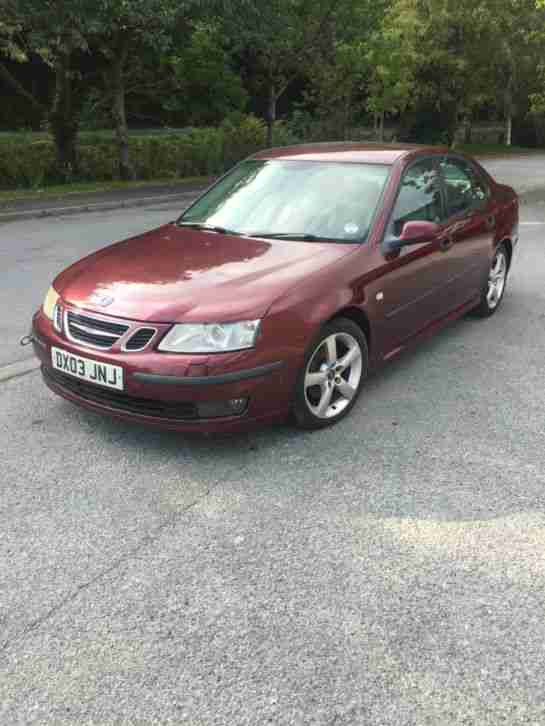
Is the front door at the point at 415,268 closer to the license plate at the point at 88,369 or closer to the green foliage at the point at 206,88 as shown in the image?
the license plate at the point at 88,369

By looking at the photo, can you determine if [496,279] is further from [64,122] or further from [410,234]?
[64,122]

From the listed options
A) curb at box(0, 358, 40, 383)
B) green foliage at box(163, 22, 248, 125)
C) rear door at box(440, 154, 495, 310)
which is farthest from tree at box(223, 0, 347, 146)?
curb at box(0, 358, 40, 383)

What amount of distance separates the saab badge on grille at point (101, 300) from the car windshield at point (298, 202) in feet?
3.82

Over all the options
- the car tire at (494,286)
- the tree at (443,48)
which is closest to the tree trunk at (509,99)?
the tree at (443,48)

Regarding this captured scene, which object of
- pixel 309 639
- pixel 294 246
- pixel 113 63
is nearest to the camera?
pixel 309 639

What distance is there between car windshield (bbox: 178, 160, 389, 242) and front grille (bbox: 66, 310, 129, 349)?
1.29 metres

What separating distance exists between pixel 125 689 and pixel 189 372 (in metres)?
1.55

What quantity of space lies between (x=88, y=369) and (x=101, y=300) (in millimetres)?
371

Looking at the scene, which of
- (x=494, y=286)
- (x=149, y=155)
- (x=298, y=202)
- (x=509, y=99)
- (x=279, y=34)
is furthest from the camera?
(x=509, y=99)

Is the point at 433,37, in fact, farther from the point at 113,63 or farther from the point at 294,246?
the point at 294,246

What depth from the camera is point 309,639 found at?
2.55m

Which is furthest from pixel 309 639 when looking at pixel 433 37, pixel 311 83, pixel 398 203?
pixel 433 37

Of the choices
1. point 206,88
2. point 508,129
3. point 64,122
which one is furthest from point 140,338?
point 508,129

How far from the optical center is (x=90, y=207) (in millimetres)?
14023
